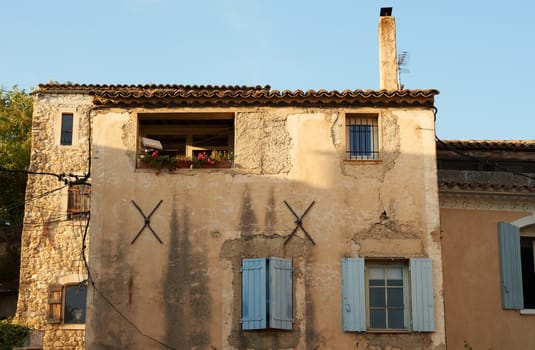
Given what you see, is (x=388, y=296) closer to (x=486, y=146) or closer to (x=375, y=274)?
(x=375, y=274)

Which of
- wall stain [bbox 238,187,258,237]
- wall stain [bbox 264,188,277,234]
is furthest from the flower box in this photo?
wall stain [bbox 264,188,277,234]

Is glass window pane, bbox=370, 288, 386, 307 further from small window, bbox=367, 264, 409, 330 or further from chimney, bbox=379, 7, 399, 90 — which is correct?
chimney, bbox=379, 7, 399, 90

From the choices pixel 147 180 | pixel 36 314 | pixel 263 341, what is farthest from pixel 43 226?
pixel 263 341

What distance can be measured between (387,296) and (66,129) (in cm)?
1829

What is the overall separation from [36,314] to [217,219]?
15.4m

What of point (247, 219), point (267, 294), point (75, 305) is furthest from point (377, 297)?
point (75, 305)

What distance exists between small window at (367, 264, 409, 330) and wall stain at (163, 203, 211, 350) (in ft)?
11.5

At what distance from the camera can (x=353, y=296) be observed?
17578mm

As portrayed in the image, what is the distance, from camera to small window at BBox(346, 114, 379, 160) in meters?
18.7

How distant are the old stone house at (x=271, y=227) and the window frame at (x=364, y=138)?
1.1 inches

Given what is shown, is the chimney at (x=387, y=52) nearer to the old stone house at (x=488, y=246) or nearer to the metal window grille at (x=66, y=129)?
the old stone house at (x=488, y=246)

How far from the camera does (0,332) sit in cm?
2988

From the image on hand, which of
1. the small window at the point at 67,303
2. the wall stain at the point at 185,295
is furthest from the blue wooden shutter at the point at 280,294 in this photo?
the small window at the point at 67,303

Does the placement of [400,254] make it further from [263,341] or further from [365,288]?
[263,341]
